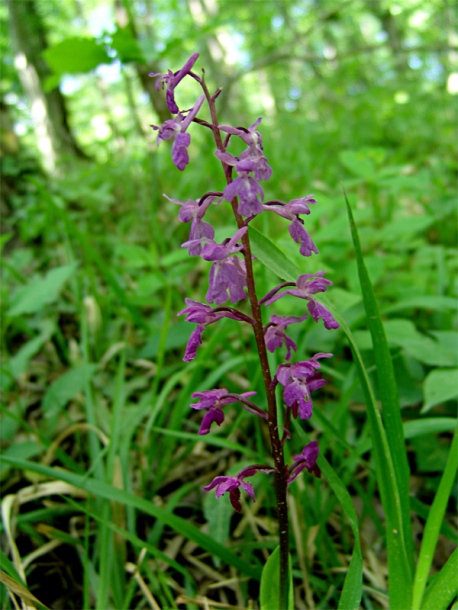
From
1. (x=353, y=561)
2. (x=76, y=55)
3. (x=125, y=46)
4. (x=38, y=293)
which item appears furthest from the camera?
(x=76, y=55)

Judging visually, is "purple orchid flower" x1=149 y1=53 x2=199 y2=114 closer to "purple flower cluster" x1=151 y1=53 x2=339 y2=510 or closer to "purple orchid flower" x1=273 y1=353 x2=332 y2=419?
"purple flower cluster" x1=151 y1=53 x2=339 y2=510

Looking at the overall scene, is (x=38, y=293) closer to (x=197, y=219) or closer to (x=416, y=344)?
(x=197, y=219)

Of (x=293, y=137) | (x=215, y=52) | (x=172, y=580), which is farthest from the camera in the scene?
(x=215, y=52)

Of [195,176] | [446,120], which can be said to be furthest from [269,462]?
[446,120]

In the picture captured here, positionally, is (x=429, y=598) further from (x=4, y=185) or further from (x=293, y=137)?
(x=293, y=137)

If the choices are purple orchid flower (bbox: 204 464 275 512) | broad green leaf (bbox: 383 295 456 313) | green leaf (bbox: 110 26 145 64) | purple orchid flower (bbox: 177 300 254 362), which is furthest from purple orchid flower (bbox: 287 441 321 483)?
green leaf (bbox: 110 26 145 64)

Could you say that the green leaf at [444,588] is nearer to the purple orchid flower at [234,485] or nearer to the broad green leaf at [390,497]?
the broad green leaf at [390,497]

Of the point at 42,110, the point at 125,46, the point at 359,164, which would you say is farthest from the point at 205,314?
the point at 42,110
